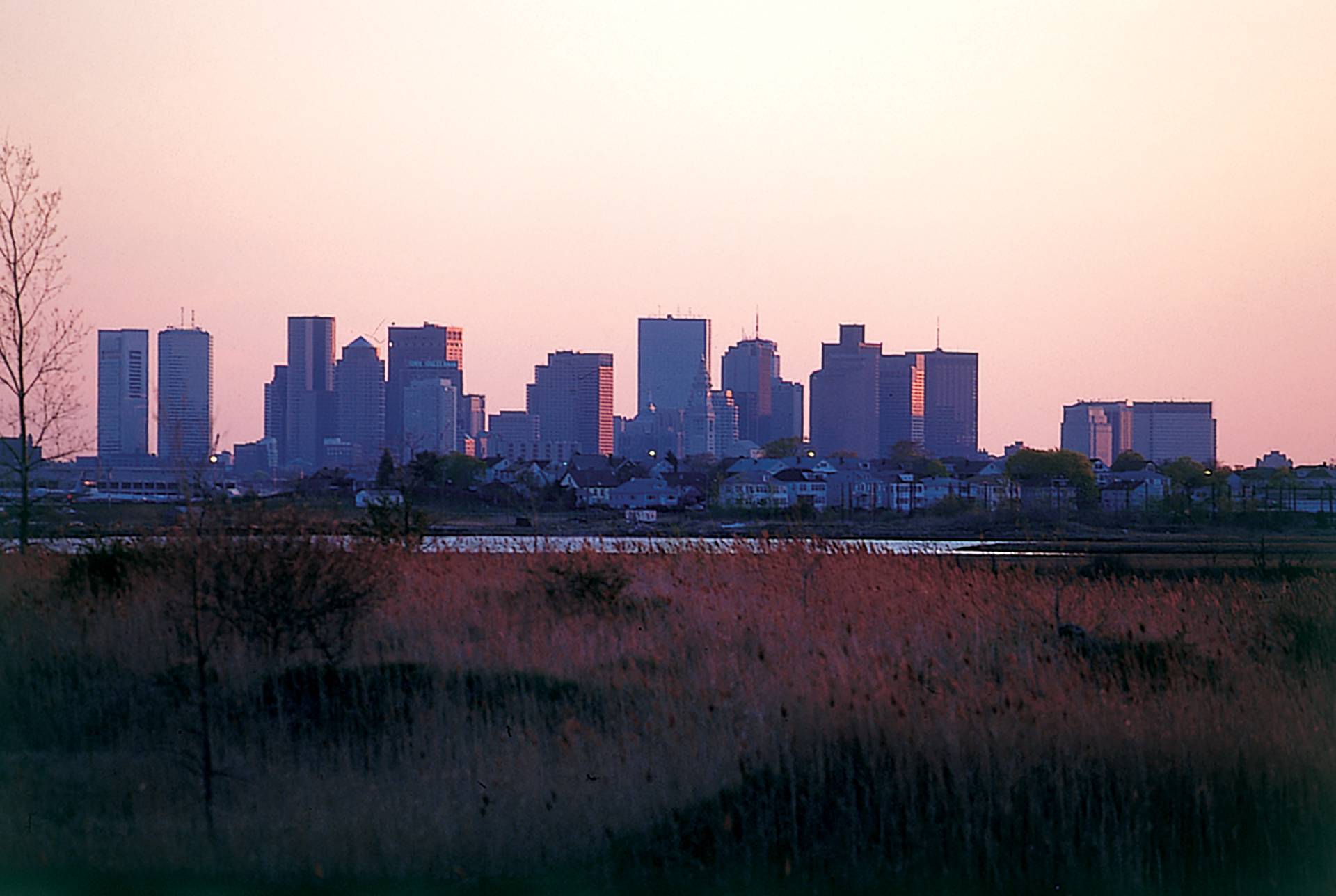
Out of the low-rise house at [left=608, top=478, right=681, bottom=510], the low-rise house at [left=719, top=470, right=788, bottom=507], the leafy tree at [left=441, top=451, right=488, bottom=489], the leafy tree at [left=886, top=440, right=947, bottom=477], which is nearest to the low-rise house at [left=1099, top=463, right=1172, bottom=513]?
the leafy tree at [left=886, top=440, right=947, bottom=477]

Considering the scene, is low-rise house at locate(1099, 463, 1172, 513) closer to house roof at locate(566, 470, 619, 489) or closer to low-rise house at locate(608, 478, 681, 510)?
low-rise house at locate(608, 478, 681, 510)

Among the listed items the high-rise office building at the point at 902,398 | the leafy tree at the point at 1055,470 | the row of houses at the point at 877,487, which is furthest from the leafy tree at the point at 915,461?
the high-rise office building at the point at 902,398

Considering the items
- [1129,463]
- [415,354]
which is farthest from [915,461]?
[415,354]

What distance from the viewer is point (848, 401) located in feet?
591

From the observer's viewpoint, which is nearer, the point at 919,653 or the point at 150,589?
the point at 919,653

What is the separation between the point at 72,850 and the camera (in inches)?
305

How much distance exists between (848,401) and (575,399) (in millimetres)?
42363

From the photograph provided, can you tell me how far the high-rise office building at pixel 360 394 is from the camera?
208 feet

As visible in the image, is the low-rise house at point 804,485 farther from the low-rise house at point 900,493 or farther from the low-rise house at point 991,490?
the low-rise house at point 991,490

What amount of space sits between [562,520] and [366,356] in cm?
3211

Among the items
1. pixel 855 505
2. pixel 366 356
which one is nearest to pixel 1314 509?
pixel 855 505

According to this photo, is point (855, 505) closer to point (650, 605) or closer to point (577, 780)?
point (650, 605)

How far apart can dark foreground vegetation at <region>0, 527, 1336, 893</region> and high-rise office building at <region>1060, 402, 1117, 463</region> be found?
105460mm

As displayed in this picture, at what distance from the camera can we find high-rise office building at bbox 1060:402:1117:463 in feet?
380
